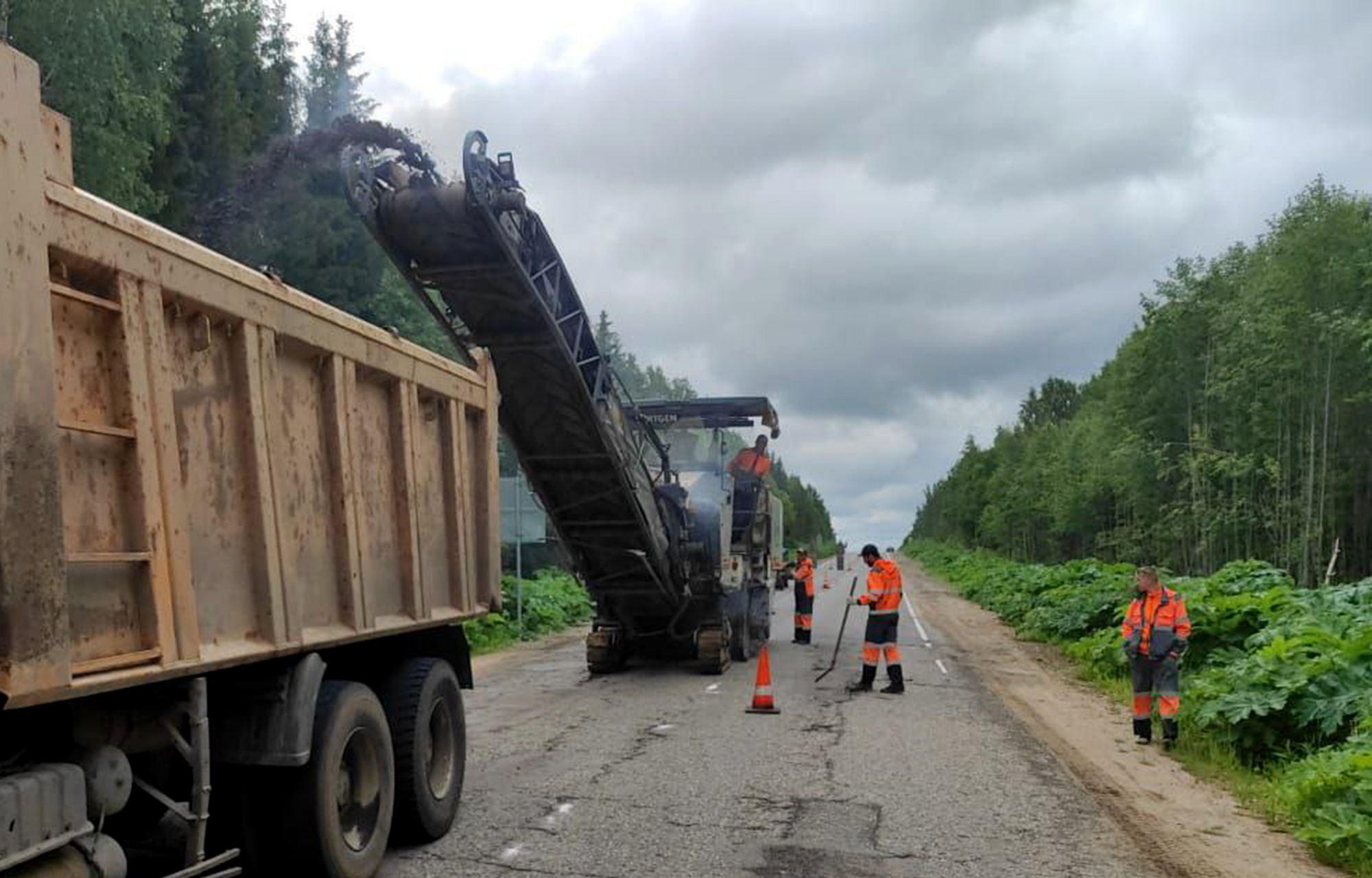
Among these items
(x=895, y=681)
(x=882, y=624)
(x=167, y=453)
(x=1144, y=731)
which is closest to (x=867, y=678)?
(x=895, y=681)

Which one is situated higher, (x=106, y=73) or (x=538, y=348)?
(x=106, y=73)

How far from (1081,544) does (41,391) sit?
5828 cm

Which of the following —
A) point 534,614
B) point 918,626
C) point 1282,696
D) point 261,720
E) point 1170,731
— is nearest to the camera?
point 261,720

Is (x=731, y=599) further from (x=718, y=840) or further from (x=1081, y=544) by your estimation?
(x=1081, y=544)

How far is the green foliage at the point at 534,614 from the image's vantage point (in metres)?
17.8

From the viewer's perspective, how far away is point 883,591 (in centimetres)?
1245

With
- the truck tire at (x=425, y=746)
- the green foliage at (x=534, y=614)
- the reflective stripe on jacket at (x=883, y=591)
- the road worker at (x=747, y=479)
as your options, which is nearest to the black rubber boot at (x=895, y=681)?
the reflective stripe on jacket at (x=883, y=591)

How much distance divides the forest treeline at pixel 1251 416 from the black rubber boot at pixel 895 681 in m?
9.97

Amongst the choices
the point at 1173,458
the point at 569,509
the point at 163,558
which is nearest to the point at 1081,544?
the point at 1173,458

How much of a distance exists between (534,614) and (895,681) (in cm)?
983

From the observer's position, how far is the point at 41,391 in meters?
3.08

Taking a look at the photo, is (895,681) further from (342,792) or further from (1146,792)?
(342,792)

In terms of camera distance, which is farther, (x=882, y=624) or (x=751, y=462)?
(x=751, y=462)

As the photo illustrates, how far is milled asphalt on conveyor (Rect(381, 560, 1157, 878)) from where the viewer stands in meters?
5.66
